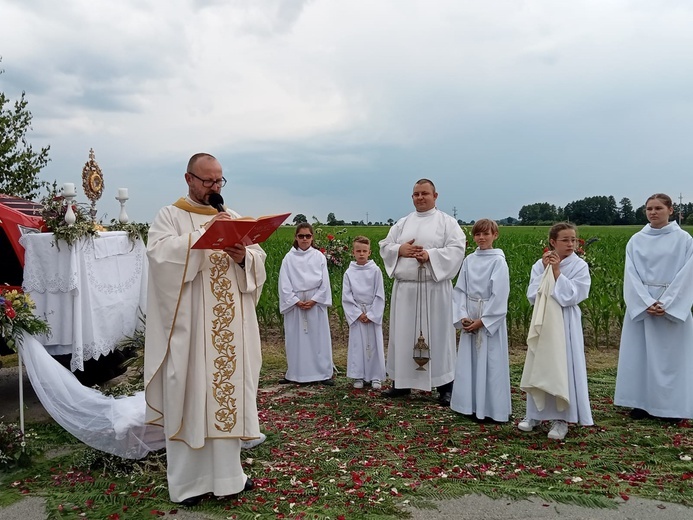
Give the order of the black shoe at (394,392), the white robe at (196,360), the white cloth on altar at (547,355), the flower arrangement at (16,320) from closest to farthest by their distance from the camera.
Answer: the white robe at (196,360) → the flower arrangement at (16,320) → the white cloth on altar at (547,355) → the black shoe at (394,392)

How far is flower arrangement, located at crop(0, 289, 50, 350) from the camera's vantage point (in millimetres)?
5277

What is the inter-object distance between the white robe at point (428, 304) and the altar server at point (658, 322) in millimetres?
1931

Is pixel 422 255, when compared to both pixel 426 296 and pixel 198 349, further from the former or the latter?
pixel 198 349

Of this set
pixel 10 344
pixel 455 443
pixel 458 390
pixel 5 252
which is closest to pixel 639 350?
pixel 458 390

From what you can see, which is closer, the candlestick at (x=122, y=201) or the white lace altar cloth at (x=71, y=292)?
the white lace altar cloth at (x=71, y=292)

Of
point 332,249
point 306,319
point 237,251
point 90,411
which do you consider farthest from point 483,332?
point 332,249

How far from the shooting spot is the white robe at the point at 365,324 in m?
8.05

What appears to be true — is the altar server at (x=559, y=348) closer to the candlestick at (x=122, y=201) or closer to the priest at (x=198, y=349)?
the priest at (x=198, y=349)

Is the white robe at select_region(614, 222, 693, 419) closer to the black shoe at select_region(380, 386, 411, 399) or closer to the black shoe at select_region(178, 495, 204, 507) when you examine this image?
the black shoe at select_region(380, 386, 411, 399)

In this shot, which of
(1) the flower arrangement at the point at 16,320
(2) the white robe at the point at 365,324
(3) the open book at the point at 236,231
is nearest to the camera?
(3) the open book at the point at 236,231

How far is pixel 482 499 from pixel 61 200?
5712mm

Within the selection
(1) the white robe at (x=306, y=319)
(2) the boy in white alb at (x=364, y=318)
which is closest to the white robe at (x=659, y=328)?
(2) the boy in white alb at (x=364, y=318)

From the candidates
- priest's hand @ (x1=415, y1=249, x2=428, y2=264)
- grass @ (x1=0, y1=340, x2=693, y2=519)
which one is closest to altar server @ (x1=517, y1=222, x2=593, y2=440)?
grass @ (x1=0, y1=340, x2=693, y2=519)

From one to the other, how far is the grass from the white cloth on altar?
472mm
